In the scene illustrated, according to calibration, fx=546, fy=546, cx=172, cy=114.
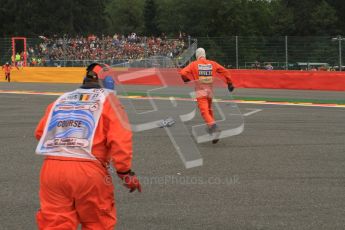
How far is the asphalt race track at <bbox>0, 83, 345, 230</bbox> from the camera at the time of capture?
5.72 m

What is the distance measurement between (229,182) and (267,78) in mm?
15970

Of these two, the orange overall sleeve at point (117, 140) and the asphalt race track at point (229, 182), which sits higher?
the orange overall sleeve at point (117, 140)

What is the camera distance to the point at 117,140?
13.1 feet

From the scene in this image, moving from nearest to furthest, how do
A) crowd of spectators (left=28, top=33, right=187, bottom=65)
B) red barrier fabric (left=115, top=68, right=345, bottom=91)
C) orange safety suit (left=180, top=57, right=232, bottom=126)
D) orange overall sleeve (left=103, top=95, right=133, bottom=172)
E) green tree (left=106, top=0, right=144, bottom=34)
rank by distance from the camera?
orange overall sleeve (left=103, top=95, right=133, bottom=172) → orange safety suit (left=180, top=57, right=232, bottom=126) → red barrier fabric (left=115, top=68, right=345, bottom=91) → crowd of spectators (left=28, top=33, right=187, bottom=65) → green tree (left=106, top=0, right=144, bottom=34)

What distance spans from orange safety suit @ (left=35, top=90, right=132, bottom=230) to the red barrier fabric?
18590mm

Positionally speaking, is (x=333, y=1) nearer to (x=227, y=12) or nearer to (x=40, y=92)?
(x=227, y=12)

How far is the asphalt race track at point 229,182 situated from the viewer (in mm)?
5723

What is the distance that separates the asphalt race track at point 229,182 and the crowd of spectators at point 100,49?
16347 mm

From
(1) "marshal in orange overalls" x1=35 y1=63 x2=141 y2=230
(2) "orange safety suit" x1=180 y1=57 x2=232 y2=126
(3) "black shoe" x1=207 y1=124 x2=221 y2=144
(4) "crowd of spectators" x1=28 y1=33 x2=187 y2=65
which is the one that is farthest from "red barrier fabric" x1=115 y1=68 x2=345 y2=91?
(1) "marshal in orange overalls" x1=35 y1=63 x2=141 y2=230

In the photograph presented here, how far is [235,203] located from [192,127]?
253 inches

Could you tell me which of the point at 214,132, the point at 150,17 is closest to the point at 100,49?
the point at 214,132

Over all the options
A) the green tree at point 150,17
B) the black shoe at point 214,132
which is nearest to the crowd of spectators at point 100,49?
the black shoe at point 214,132

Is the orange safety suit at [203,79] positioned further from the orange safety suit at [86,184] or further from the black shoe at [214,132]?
the orange safety suit at [86,184]

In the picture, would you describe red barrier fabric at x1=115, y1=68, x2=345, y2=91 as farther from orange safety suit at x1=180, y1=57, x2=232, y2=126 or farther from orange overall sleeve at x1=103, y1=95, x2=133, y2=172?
orange overall sleeve at x1=103, y1=95, x2=133, y2=172
